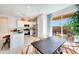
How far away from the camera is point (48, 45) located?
2037 mm

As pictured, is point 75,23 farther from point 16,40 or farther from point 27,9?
point 16,40

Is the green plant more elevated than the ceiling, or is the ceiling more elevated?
the ceiling

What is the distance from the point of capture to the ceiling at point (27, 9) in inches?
76.1

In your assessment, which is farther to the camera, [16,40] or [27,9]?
[16,40]

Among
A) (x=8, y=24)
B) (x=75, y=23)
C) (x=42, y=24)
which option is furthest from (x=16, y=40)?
(x=75, y=23)

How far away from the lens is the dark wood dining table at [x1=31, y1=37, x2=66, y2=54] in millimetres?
1971

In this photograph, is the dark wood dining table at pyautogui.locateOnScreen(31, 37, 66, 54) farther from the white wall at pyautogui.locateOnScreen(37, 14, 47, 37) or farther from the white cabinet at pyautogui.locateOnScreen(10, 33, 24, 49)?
the white cabinet at pyautogui.locateOnScreen(10, 33, 24, 49)

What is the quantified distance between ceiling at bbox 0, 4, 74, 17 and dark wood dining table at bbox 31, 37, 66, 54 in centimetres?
55

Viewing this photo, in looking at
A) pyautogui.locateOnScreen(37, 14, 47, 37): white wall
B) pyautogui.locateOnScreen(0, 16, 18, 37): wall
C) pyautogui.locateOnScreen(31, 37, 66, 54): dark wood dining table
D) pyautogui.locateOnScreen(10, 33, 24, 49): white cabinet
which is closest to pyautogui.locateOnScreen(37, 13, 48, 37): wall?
pyautogui.locateOnScreen(37, 14, 47, 37): white wall

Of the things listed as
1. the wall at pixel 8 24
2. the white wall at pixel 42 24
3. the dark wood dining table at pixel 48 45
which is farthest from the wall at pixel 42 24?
the wall at pixel 8 24

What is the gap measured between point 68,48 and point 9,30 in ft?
3.80

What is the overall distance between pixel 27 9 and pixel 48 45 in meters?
A: 0.78

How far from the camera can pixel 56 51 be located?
1.97 meters
